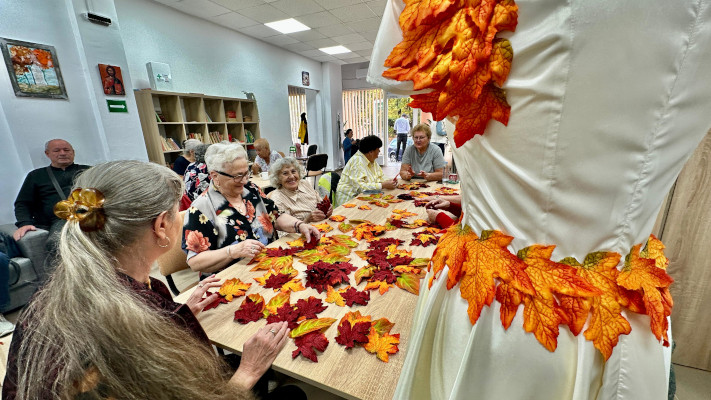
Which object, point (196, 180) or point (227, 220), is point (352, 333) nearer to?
point (227, 220)

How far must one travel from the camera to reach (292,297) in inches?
49.1

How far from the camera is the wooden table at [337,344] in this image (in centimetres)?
84

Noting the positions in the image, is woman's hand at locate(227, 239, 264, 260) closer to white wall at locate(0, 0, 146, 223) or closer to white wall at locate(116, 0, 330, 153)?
white wall at locate(0, 0, 146, 223)

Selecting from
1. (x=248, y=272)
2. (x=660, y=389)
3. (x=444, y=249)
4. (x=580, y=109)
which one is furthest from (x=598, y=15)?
(x=248, y=272)

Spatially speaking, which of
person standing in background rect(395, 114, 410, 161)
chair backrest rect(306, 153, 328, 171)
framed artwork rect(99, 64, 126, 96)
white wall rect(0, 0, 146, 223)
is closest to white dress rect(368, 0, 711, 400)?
white wall rect(0, 0, 146, 223)

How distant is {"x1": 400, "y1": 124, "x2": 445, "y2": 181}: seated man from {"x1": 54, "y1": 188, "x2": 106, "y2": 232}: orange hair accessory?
315cm

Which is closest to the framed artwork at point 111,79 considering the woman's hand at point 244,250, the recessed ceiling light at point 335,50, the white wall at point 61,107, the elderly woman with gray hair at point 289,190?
the white wall at point 61,107

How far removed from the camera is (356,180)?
3164 mm

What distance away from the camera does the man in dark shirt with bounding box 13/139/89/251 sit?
2873mm

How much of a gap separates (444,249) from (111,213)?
2.85ft

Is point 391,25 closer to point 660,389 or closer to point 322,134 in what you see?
point 660,389

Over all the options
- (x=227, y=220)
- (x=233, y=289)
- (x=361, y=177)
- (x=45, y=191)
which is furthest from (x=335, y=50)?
(x=233, y=289)

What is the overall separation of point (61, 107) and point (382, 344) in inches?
171

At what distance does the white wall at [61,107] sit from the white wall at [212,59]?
1.02 meters
